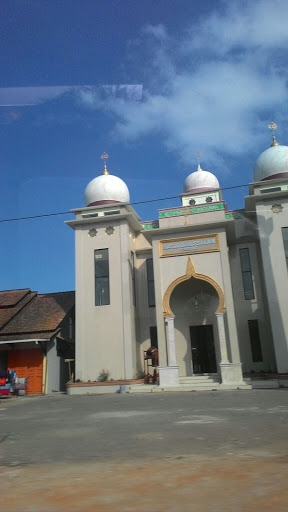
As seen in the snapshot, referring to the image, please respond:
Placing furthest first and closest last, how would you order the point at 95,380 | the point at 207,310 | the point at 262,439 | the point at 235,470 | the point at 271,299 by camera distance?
the point at 207,310
the point at 95,380
the point at 271,299
the point at 262,439
the point at 235,470

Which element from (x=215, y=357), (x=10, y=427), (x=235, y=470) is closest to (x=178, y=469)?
(x=235, y=470)

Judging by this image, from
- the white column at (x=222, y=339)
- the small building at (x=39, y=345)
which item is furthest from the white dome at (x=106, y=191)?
the white column at (x=222, y=339)

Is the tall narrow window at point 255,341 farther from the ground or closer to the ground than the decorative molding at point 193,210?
closer to the ground

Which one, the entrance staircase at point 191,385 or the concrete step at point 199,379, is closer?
the entrance staircase at point 191,385

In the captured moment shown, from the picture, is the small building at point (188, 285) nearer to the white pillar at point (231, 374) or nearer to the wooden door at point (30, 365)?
the white pillar at point (231, 374)

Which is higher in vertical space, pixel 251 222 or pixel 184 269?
pixel 251 222

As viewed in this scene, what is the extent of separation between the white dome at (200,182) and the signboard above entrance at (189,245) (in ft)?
25.5

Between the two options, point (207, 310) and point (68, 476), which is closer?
point (68, 476)

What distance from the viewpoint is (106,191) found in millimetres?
22188

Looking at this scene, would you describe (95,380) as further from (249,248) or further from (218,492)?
(218,492)

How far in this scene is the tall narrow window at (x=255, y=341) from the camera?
62.3ft

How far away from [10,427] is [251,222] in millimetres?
15164

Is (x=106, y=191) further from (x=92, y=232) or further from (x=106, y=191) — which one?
(x=92, y=232)

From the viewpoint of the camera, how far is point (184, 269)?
18.5 m
